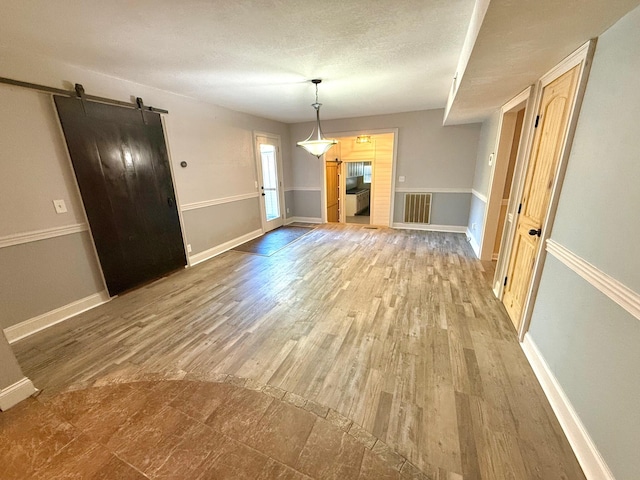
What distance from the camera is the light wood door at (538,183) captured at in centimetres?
175

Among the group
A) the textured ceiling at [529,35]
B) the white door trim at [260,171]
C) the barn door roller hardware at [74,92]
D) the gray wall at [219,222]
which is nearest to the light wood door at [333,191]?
the white door trim at [260,171]

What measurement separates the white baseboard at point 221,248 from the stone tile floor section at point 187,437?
2.40 meters

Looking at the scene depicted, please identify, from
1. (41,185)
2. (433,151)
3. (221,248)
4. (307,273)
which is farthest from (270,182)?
(41,185)

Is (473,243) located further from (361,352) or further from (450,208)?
(361,352)

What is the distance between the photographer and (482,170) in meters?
4.27

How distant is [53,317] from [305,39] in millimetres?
3540

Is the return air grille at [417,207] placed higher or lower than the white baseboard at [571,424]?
higher

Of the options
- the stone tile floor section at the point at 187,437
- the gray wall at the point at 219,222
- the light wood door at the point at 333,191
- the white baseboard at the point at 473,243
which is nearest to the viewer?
the stone tile floor section at the point at 187,437

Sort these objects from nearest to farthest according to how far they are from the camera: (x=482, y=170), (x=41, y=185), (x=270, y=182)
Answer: (x=41, y=185), (x=482, y=170), (x=270, y=182)

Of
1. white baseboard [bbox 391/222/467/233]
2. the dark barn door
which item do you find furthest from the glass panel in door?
white baseboard [bbox 391/222/467/233]

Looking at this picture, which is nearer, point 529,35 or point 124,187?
point 529,35

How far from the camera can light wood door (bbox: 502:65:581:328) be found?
68.8 inches

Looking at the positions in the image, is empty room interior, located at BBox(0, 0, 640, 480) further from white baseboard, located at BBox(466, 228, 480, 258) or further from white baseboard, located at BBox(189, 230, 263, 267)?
white baseboard, located at BBox(466, 228, 480, 258)

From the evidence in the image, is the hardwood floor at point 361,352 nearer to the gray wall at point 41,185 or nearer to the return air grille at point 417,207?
the gray wall at point 41,185
